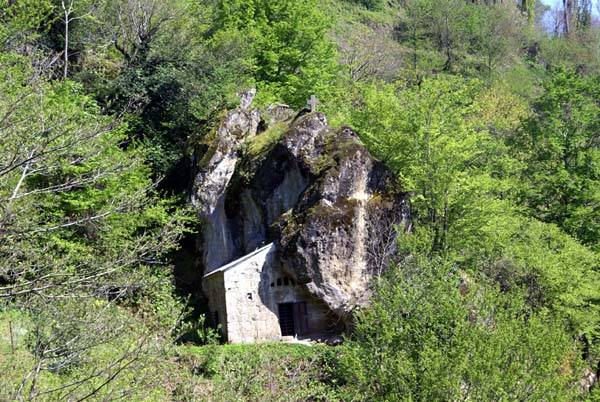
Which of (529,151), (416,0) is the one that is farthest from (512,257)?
(416,0)

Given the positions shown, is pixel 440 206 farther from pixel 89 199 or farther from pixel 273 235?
pixel 89 199

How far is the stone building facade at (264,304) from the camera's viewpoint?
18312 millimetres

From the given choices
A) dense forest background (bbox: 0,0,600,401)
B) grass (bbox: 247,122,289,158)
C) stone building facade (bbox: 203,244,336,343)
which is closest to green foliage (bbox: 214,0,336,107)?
dense forest background (bbox: 0,0,600,401)

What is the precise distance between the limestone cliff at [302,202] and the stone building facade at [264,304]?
593mm

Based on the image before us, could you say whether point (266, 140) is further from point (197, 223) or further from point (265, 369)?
point (265, 369)

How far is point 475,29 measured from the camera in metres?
53.3

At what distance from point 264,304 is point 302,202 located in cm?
345

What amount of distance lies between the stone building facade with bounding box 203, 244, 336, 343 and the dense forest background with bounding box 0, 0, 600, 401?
1184 mm

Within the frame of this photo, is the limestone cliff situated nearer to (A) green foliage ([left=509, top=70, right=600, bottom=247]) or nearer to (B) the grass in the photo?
(B) the grass

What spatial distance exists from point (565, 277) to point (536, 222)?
3070mm

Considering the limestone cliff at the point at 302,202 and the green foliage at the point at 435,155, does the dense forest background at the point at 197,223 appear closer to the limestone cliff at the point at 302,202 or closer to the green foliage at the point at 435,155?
the green foliage at the point at 435,155

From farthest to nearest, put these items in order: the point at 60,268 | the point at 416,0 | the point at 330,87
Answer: the point at 416,0 < the point at 330,87 < the point at 60,268

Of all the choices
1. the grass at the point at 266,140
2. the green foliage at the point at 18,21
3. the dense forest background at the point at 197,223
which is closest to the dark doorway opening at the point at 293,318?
the dense forest background at the point at 197,223

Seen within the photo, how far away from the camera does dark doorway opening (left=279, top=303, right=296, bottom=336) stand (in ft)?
62.3
